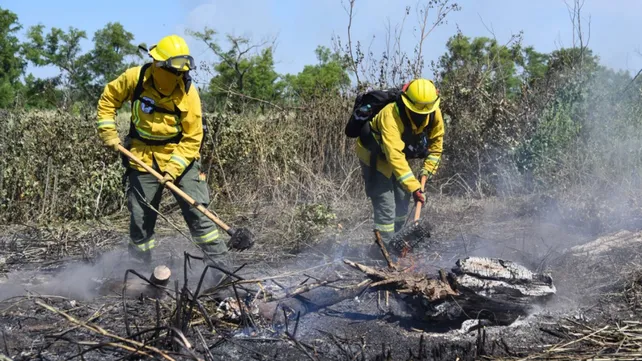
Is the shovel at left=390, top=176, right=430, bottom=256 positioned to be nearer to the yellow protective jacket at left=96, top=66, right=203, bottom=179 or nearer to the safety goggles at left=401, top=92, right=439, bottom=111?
the safety goggles at left=401, top=92, right=439, bottom=111

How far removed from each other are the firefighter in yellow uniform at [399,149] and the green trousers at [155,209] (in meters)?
1.50

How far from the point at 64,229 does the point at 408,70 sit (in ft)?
17.1

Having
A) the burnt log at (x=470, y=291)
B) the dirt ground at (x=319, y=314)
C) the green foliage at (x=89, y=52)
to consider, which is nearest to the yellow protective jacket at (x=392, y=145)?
the dirt ground at (x=319, y=314)

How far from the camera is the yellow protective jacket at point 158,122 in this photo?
4.38 m

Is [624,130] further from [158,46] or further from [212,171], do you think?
[158,46]

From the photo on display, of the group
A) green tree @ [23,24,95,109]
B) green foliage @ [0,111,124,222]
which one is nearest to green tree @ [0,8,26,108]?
A: green tree @ [23,24,95,109]

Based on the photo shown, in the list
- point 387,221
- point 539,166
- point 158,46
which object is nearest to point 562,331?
point 387,221

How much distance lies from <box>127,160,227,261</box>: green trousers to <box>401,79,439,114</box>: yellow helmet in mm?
1837

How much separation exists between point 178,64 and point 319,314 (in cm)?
205

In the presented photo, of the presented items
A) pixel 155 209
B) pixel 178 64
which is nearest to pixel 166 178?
pixel 155 209

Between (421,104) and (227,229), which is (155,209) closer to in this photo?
(227,229)

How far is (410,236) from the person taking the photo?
4680mm

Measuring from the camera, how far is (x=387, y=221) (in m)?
5.21

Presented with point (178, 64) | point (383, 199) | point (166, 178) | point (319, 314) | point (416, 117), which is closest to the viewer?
point (319, 314)
